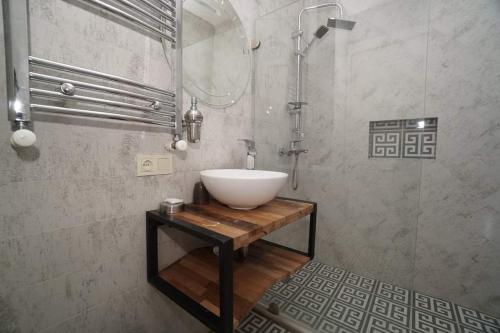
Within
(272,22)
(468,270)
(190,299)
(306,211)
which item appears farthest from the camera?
(272,22)

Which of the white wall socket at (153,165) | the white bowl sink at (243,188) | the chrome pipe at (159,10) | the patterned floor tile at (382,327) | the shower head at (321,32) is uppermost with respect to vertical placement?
the shower head at (321,32)

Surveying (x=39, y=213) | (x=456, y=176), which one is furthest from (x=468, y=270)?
(x=39, y=213)

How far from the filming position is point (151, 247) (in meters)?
0.86

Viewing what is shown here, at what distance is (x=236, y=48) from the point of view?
4.44 feet

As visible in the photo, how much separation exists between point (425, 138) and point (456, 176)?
11.5 inches

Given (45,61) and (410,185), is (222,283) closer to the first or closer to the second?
(45,61)

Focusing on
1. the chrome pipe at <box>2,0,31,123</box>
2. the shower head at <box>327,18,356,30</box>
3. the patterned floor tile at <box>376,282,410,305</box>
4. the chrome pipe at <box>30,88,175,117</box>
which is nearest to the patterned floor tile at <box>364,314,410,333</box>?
the patterned floor tile at <box>376,282,410,305</box>

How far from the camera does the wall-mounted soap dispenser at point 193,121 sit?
957 mm

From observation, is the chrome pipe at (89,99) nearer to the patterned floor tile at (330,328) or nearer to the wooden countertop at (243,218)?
the wooden countertop at (243,218)

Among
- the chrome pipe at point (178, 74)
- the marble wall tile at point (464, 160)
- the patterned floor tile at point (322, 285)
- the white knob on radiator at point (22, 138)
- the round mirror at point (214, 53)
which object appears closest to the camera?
the white knob on radiator at point (22, 138)

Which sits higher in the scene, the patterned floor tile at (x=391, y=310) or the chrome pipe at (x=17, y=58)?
the chrome pipe at (x=17, y=58)

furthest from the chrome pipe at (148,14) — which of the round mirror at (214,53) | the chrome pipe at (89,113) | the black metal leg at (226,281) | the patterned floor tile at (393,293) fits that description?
the patterned floor tile at (393,293)

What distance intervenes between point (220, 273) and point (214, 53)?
117 cm

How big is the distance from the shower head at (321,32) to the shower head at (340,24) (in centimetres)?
4
